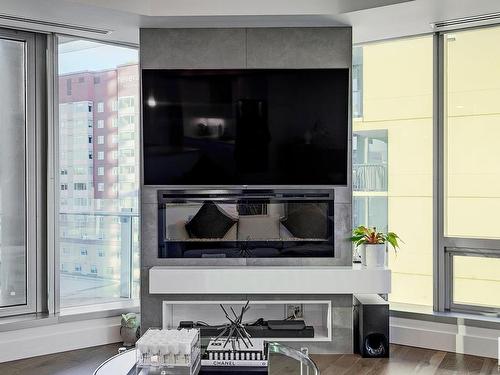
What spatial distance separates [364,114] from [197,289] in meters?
2.08

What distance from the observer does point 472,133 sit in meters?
4.50

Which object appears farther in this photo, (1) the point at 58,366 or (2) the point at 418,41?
(2) the point at 418,41

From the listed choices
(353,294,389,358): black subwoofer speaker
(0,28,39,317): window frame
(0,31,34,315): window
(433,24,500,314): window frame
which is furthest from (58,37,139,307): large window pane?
(433,24,500,314): window frame

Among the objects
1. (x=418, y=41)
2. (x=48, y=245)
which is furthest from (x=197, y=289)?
(x=418, y=41)

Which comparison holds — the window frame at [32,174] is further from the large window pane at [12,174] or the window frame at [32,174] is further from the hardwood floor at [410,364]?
the hardwood floor at [410,364]

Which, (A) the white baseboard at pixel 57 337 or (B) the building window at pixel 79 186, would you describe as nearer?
(A) the white baseboard at pixel 57 337

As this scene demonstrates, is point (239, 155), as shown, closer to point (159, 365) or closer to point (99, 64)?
point (99, 64)

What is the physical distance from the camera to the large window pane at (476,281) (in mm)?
4406

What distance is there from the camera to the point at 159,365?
2.62 metres

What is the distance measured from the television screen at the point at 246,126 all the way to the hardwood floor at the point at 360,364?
132 cm

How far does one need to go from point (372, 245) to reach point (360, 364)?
0.86 m

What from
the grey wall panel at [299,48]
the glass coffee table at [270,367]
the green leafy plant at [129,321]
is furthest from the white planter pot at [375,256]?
the green leafy plant at [129,321]

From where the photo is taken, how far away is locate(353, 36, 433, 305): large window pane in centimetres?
470

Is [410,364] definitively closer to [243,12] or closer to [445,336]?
[445,336]
